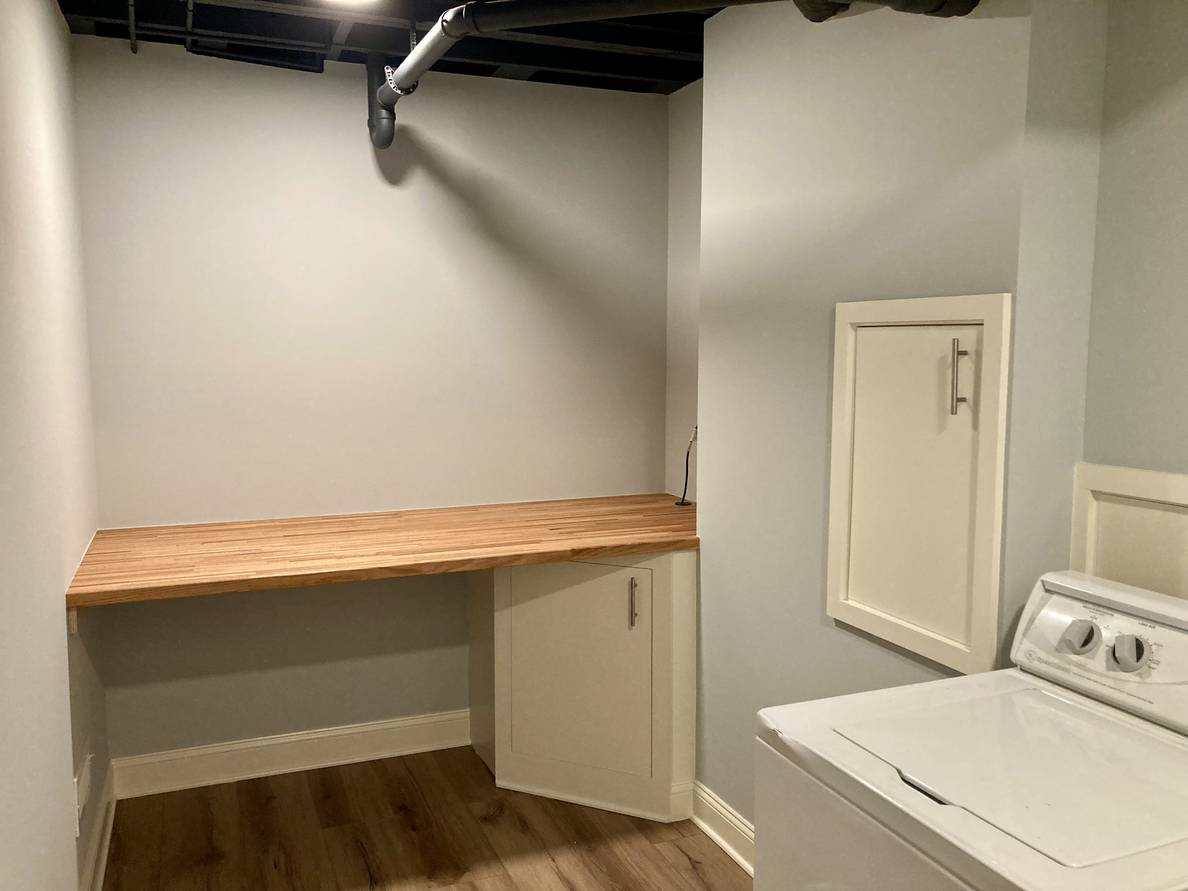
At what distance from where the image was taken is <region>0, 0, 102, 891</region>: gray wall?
1601mm

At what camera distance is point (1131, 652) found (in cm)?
160

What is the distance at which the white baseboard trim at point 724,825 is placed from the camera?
267 centimetres

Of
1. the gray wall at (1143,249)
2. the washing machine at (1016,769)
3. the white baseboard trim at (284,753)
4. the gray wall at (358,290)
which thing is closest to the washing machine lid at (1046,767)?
the washing machine at (1016,769)

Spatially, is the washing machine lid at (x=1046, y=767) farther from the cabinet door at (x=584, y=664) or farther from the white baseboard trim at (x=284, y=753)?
the white baseboard trim at (x=284, y=753)

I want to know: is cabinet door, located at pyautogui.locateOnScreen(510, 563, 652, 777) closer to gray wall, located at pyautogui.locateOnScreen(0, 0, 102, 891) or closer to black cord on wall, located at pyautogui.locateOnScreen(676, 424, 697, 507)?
black cord on wall, located at pyautogui.locateOnScreen(676, 424, 697, 507)

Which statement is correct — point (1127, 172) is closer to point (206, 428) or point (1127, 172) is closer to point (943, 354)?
point (943, 354)

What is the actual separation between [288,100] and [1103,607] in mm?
2620

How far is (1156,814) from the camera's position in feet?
4.25

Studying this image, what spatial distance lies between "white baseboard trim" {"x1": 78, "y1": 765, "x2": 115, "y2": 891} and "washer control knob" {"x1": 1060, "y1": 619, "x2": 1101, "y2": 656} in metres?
2.17

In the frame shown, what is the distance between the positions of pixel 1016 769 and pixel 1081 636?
36 cm

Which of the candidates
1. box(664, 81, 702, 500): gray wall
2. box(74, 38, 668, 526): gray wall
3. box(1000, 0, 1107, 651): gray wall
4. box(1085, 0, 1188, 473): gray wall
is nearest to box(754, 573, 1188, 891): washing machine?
box(1000, 0, 1107, 651): gray wall

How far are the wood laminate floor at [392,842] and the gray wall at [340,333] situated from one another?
259 mm

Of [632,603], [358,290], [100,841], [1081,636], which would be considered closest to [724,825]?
[632,603]

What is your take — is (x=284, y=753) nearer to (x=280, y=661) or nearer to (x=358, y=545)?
(x=280, y=661)
